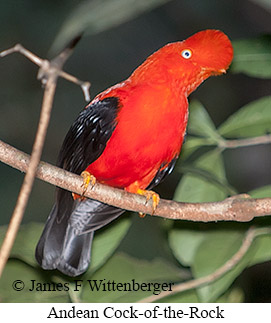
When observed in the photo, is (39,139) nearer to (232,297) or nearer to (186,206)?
(186,206)

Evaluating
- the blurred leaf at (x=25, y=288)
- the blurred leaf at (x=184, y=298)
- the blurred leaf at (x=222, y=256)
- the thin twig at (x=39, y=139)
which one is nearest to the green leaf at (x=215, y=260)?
the blurred leaf at (x=222, y=256)

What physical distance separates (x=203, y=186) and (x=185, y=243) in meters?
0.27

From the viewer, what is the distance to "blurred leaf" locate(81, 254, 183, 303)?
6.24 feet

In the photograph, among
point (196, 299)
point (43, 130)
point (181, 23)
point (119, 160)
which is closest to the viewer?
point (43, 130)

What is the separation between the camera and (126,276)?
6.60 feet

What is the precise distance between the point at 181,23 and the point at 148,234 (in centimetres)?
156

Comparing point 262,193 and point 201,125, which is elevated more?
point 201,125

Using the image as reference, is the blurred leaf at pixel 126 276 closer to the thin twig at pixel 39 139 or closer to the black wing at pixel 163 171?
the black wing at pixel 163 171

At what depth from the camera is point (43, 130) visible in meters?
0.54

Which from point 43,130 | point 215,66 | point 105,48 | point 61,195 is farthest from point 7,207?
point 43,130

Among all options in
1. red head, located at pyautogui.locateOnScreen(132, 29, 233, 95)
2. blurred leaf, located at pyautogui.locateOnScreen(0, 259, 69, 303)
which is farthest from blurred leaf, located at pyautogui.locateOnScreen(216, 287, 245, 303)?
red head, located at pyautogui.locateOnScreen(132, 29, 233, 95)

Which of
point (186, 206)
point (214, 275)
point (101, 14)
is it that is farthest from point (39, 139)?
point (214, 275)

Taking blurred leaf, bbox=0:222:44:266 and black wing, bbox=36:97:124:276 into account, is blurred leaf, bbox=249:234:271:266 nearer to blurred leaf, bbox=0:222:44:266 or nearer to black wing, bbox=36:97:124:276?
black wing, bbox=36:97:124:276

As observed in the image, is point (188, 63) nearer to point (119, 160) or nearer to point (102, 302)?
point (119, 160)
